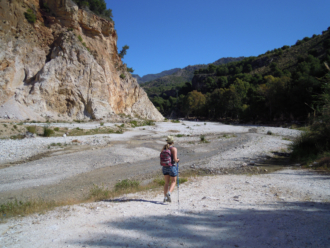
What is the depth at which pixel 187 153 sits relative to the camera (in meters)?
15.2

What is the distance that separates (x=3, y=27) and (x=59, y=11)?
8677 millimetres

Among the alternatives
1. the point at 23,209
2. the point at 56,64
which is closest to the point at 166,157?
the point at 23,209

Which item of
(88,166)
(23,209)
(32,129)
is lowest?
(88,166)

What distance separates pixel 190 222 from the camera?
3816 mm

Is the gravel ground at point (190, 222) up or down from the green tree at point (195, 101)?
down

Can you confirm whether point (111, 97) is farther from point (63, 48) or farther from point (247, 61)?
point (247, 61)

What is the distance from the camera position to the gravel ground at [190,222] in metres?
3.10

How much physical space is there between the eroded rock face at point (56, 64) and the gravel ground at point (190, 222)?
22809 millimetres

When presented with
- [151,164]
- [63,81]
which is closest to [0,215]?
[151,164]

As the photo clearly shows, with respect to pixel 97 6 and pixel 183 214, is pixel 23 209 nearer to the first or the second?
pixel 183 214

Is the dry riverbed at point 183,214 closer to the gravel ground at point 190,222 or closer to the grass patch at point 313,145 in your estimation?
the gravel ground at point 190,222

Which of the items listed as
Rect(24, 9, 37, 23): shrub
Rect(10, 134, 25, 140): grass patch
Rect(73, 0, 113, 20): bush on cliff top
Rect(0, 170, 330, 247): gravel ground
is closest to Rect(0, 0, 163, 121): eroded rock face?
Rect(24, 9, 37, 23): shrub

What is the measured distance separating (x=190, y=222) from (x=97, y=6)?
43.6 m

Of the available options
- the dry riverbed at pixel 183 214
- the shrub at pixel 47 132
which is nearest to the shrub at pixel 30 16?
the shrub at pixel 47 132
